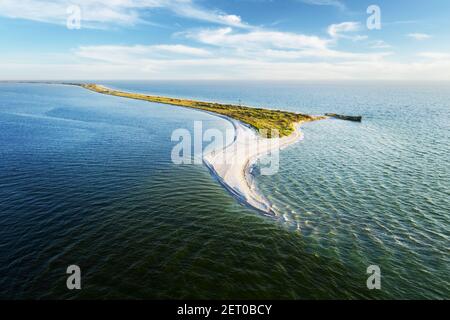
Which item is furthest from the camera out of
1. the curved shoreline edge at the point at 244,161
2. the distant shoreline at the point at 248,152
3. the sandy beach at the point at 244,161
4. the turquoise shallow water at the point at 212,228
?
the distant shoreline at the point at 248,152

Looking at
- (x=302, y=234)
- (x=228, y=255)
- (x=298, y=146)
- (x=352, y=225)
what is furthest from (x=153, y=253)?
(x=298, y=146)

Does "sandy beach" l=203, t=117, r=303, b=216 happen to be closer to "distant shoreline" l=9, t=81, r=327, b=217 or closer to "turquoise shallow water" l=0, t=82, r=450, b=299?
"distant shoreline" l=9, t=81, r=327, b=217

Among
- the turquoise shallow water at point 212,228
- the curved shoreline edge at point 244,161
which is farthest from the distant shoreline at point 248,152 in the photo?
the turquoise shallow water at point 212,228

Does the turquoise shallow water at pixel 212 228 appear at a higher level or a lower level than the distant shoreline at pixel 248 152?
lower

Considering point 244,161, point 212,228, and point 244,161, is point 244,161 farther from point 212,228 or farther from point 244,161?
point 212,228

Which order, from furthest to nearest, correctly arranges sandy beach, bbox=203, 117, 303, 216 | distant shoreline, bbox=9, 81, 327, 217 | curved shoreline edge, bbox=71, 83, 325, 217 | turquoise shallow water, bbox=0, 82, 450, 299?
distant shoreline, bbox=9, 81, 327, 217
sandy beach, bbox=203, 117, 303, 216
curved shoreline edge, bbox=71, 83, 325, 217
turquoise shallow water, bbox=0, 82, 450, 299

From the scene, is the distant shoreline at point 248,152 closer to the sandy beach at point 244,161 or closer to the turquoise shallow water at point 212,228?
the sandy beach at point 244,161

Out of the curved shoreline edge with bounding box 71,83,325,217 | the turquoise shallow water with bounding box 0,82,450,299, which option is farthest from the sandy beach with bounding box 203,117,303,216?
the turquoise shallow water with bounding box 0,82,450,299
